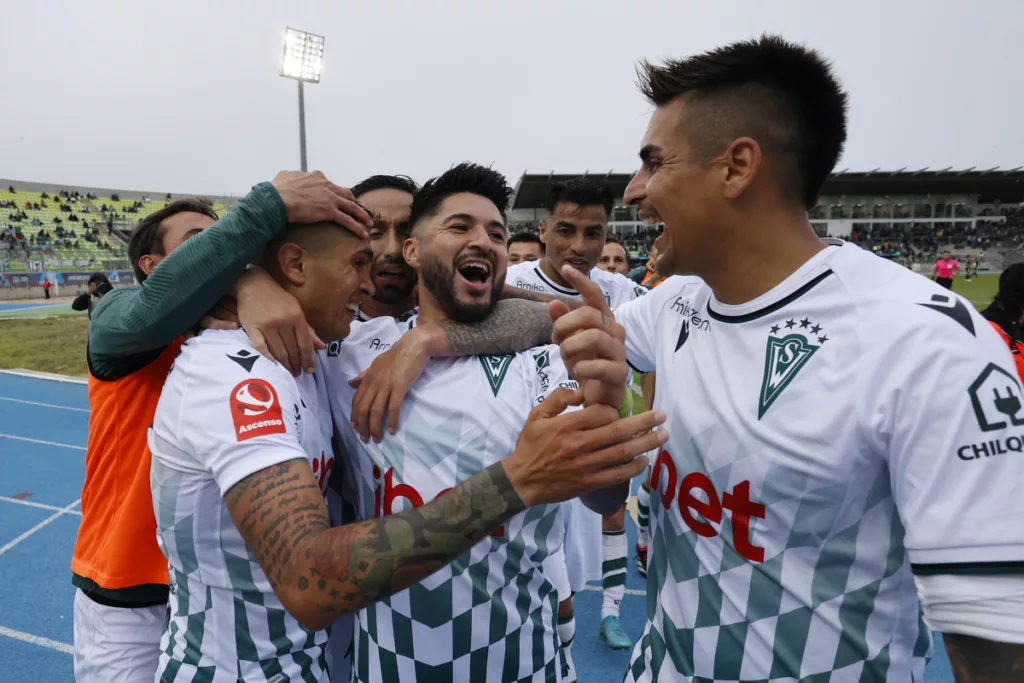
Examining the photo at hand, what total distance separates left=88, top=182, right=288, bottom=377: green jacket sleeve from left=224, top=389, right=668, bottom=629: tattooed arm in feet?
2.25

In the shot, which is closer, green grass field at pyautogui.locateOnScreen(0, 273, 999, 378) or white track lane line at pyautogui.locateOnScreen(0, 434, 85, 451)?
white track lane line at pyautogui.locateOnScreen(0, 434, 85, 451)

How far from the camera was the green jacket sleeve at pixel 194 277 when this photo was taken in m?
1.54

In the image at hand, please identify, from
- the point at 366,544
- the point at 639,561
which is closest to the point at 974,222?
the point at 639,561

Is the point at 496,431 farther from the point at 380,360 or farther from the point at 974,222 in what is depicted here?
the point at 974,222

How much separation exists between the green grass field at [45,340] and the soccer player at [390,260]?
445 inches

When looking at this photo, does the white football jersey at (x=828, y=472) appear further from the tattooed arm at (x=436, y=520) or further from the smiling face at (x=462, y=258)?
the smiling face at (x=462, y=258)

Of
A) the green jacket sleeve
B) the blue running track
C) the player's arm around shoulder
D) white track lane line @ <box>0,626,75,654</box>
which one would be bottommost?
white track lane line @ <box>0,626,75,654</box>

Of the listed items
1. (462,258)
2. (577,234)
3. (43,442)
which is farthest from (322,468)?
(43,442)

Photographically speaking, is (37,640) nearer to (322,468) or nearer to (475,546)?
(322,468)

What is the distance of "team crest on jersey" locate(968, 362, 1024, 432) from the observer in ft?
3.18

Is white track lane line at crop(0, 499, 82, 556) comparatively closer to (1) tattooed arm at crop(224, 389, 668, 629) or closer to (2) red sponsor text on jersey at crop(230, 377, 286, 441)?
(2) red sponsor text on jersey at crop(230, 377, 286, 441)

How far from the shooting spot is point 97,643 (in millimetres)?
1936

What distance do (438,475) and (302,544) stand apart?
0.64 metres

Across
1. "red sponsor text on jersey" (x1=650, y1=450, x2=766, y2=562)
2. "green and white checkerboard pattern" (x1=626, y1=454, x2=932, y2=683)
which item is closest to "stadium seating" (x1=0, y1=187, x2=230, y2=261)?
"red sponsor text on jersey" (x1=650, y1=450, x2=766, y2=562)
